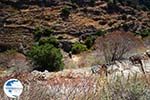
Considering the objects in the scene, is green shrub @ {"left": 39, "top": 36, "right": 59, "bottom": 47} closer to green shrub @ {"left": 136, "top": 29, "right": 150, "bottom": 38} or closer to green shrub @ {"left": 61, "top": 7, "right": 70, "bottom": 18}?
green shrub @ {"left": 61, "top": 7, "right": 70, "bottom": 18}

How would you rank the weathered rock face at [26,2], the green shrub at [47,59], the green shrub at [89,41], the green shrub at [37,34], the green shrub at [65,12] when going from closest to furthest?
the green shrub at [47,59], the green shrub at [89,41], the green shrub at [37,34], the green shrub at [65,12], the weathered rock face at [26,2]

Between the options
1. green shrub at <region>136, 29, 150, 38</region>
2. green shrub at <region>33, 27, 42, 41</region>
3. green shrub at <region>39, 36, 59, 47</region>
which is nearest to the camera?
green shrub at <region>39, 36, 59, 47</region>

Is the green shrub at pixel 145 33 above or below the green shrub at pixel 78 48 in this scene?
below

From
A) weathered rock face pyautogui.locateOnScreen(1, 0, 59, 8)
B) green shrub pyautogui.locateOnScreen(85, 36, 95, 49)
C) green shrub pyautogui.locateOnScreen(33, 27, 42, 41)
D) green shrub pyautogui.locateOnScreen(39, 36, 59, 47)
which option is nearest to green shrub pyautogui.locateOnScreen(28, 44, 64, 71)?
green shrub pyautogui.locateOnScreen(39, 36, 59, 47)

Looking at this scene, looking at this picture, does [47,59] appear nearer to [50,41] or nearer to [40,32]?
[50,41]

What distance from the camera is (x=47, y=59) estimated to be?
40.4m

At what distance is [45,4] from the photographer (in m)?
63.7

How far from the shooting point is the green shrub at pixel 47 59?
39.4 meters

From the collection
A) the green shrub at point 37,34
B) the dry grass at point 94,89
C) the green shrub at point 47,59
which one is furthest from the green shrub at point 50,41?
the dry grass at point 94,89

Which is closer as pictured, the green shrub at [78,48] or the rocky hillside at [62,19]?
the green shrub at [78,48]

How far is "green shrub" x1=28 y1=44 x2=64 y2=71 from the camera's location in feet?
129

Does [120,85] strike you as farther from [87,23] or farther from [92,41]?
[87,23]

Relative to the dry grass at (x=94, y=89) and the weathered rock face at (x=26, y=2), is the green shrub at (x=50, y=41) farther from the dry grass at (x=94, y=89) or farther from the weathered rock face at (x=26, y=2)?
the dry grass at (x=94, y=89)

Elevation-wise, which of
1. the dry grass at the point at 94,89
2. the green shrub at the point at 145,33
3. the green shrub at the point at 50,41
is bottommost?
the green shrub at the point at 145,33
